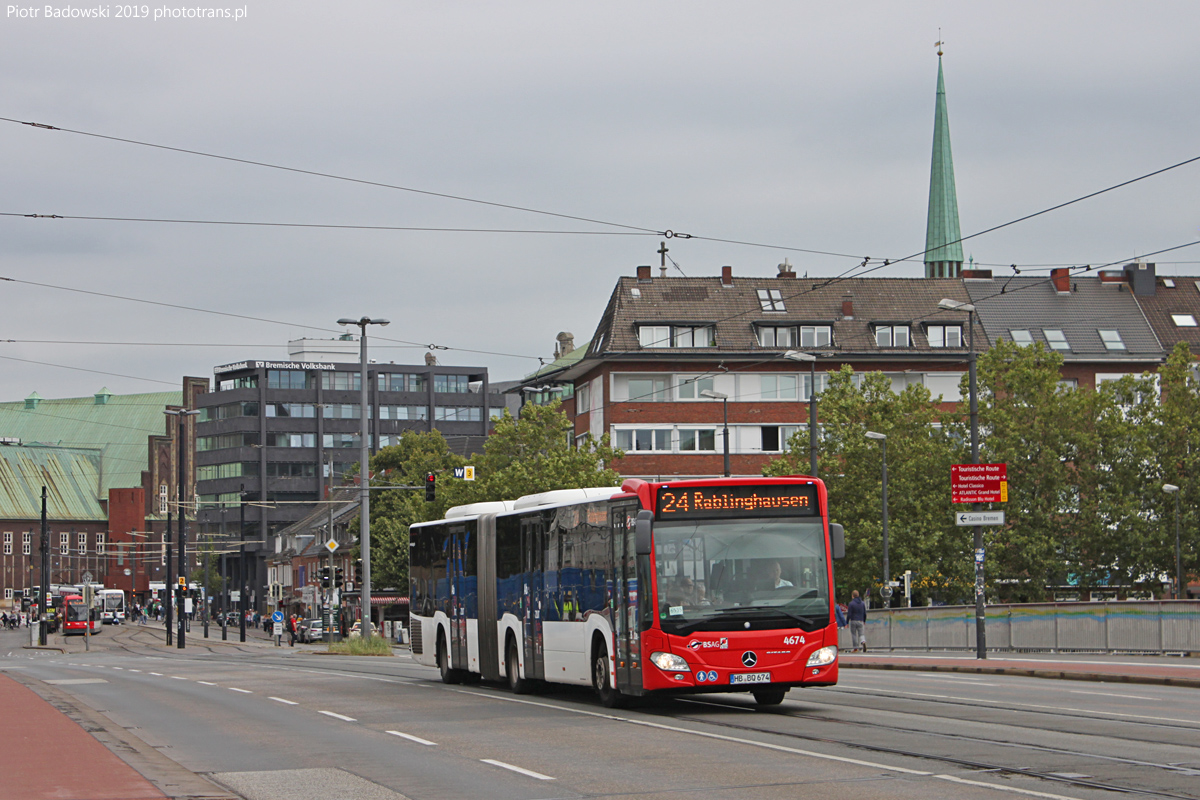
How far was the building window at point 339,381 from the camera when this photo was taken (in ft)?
470

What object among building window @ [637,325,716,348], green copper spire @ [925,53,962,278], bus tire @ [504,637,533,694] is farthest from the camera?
green copper spire @ [925,53,962,278]

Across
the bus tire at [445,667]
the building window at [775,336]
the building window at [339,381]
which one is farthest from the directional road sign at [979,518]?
the building window at [339,381]

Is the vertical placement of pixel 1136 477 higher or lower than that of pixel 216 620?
higher

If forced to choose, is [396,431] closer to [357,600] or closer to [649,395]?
[357,600]

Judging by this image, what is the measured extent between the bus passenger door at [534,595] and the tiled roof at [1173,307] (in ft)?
214

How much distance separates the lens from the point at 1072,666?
96.3 feet

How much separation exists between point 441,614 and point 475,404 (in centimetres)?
12200

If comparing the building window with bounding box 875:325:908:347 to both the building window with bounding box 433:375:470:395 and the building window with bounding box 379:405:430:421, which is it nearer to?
the building window with bounding box 379:405:430:421

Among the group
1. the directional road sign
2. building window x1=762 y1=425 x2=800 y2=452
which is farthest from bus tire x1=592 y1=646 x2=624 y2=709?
building window x1=762 y1=425 x2=800 y2=452

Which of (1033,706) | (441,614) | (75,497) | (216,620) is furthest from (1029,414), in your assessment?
(75,497)

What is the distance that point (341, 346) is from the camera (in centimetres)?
14700

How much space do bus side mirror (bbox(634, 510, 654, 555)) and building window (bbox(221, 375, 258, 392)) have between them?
417 feet

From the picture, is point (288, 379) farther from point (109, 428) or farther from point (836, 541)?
point (836, 541)

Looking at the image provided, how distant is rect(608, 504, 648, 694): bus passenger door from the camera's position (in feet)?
62.8
